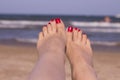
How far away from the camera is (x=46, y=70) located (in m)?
2.16

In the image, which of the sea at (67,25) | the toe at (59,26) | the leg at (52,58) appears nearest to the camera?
the leg at (52,58)

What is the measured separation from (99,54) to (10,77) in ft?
10.1

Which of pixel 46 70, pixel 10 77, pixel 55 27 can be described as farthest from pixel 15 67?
pixel 46 70

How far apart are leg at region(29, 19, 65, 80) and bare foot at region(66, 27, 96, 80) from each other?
12 cm

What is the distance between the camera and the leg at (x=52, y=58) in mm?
2100

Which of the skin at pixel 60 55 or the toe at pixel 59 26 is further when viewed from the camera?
the toe at pixel 59 26

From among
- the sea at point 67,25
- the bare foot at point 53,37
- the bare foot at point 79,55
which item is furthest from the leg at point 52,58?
the sea at point 67,25

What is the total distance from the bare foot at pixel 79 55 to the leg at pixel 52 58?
0.12m

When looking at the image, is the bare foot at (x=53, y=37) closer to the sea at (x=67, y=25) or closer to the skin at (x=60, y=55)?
the skin at (x=60, y=55)

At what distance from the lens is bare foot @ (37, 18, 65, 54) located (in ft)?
9.60

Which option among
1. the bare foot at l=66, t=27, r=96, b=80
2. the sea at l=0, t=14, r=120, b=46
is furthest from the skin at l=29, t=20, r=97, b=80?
the sea at l=0, t=14, r=120, b=46

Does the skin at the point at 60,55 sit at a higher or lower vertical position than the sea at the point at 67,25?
higher

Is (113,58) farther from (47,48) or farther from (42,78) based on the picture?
(42,78)

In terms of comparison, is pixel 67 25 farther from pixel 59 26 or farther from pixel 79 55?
pixel 79 55
